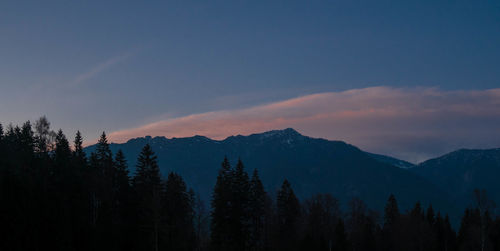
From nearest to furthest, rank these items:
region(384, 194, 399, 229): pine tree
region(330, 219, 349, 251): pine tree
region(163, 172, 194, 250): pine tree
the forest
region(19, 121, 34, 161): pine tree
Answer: the forest → region(163, 172, 194, 250): pine tree → region(19, 121, 34, 161): pine tree → region(330, 219, 349, 251): pine tree → region(384, 194, 399, 229): pine tree

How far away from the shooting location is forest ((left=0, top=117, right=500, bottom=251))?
2186 inches

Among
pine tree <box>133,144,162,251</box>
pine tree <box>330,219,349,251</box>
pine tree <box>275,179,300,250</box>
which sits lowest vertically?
pine tree <box>330,219,349,251</box>

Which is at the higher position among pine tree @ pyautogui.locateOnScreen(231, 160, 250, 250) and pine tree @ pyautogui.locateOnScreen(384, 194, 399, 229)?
pine tree @ pyautogui.locateOnScreen(231, 160, 250, 250)

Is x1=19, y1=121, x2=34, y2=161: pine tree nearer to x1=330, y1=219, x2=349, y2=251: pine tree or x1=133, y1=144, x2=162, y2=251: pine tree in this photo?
x1=133, y1=144, x2=162, y2=251: pine tree

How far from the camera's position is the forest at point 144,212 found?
55531 millimetres

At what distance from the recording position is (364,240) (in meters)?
88.8

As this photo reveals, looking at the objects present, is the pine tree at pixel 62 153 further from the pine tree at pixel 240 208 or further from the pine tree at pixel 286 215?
the pine tree at pixel 286 215

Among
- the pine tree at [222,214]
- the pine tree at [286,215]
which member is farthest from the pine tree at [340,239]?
the pine tree at [222,214]

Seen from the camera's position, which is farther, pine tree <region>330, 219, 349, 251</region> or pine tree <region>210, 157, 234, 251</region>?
pine tree <region>330, 219, 349, 251</region>

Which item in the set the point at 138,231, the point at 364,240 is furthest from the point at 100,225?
the point at 364,240

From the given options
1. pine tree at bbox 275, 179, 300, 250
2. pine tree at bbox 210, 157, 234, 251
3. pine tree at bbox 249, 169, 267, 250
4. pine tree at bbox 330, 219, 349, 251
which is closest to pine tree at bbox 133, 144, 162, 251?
pine tree at bbox 210, 157, 234, 251

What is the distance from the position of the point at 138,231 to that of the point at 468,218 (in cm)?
7521

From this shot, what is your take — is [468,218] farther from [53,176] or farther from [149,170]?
A: [53,176]

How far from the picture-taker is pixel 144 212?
6544 cm
